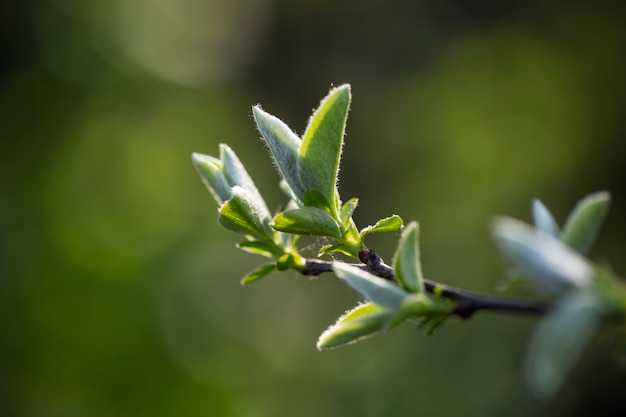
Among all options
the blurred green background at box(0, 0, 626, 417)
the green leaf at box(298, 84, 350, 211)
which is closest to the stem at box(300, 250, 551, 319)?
the green leaf at box(298, 84, 350, 211)

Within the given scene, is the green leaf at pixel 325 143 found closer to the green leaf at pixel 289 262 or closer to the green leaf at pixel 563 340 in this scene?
the green leaf at pixel 289 262

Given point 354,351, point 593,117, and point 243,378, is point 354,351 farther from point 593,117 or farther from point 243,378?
point 593,117

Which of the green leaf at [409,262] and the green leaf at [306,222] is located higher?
the green leaf at [306,222]

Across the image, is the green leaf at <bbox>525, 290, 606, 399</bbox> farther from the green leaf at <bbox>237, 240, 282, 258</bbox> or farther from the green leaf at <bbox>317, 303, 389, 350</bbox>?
the green leaf at <bbox>237, 240, 282, 258</bbox>

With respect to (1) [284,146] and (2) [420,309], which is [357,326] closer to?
(2) [420,309]

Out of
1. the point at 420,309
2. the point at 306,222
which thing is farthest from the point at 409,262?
the point at 306,222

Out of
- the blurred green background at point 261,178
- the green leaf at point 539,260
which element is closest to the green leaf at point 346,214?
the green leaf at point 539,260
